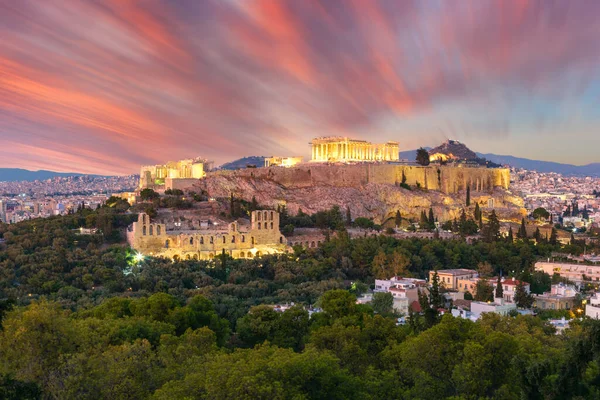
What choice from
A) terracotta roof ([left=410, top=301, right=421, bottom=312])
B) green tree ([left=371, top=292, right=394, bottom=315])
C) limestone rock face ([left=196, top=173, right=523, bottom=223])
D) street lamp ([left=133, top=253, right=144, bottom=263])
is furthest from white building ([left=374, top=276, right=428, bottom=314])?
limestone rock face ([left=196, top=173, right=523, bottom=223])

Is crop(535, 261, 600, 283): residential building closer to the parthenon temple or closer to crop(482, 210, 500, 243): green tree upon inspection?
crop(482, 210, 500, 243): green tree

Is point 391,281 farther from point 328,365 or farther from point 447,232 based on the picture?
point 328,365

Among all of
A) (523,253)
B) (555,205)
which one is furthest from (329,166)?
(555,205)

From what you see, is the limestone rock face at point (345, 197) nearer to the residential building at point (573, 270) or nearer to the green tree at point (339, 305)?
the residential building at point (573, 270)

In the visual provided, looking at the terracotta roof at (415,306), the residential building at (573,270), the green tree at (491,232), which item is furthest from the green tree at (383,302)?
the green tree at (491,232)

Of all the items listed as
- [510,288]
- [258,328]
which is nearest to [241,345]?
[258,328]

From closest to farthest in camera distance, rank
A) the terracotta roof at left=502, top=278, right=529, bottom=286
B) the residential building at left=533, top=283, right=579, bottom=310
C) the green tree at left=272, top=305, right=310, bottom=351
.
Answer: the green tree at left=272, top=305, right=310, bottom=351
the residential building at left=533, top=283, right=579, bottom=310
the terracotta roof at left=502, top=278, right=529, bottom=286
